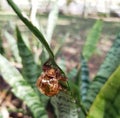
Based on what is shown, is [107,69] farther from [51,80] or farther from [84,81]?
[51,80]

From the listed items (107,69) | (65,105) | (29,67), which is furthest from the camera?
(29,67)

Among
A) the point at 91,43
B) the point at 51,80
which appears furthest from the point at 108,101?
the point at 91,43

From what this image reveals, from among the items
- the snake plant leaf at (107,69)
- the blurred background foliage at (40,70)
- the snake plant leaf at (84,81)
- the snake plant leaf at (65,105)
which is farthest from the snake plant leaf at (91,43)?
the snake plant leaf at (65,105)

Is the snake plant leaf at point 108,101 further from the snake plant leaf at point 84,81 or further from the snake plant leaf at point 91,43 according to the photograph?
the snake plant leaf at point 91,43

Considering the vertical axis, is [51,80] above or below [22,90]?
above

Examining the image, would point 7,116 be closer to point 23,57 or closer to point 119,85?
point 23,57

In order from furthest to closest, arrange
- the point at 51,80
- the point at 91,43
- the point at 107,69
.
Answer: the point at 91,43, the point at 107,69, the point at 51,80
